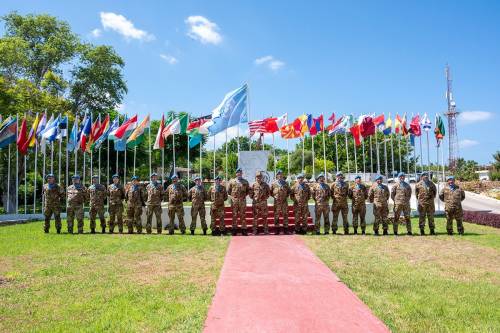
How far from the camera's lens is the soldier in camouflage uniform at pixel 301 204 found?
40.3ft

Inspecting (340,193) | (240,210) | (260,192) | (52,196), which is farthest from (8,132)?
(340,193)

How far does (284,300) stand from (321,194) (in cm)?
721

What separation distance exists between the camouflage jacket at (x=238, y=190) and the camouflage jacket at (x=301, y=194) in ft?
4.69

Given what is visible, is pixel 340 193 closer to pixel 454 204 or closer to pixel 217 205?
pixel 454 204

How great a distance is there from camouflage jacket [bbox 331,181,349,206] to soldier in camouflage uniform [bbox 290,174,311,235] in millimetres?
802

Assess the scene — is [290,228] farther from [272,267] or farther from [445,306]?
[445,306]

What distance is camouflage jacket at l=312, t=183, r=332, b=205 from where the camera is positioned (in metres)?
12.2

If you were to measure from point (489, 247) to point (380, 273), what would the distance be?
4.62 meters

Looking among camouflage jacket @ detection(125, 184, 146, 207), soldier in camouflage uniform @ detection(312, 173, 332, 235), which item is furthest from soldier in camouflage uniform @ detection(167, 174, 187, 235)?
soldier in camouflage uniform @ detection(312, 173, 332, 235)

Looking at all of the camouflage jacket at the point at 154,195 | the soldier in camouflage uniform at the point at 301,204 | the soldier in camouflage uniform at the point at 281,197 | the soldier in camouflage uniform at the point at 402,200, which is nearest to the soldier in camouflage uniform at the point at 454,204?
A: the soldier in camouflage uniform at the point at 402,200

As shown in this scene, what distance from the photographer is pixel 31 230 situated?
13891mm

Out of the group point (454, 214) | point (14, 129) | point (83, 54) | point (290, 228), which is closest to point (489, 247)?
point (454, 214)

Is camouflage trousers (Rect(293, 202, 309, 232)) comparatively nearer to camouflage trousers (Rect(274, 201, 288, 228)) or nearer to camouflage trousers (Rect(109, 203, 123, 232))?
camouflage trousers (Rect(274, 201, 288, 228))

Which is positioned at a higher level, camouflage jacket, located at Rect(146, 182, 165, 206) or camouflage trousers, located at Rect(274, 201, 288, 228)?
camouflage jacket, located at Rect(146, 182, 165, 206)
